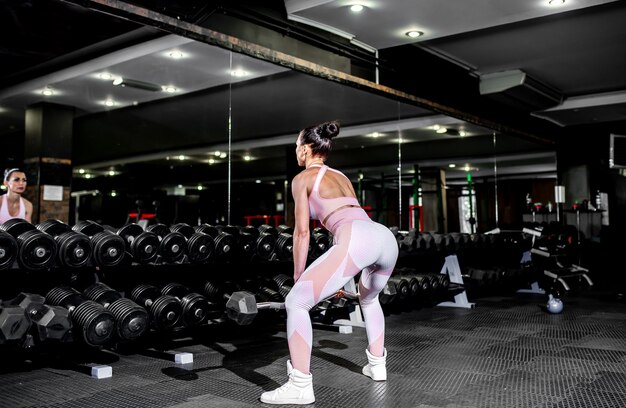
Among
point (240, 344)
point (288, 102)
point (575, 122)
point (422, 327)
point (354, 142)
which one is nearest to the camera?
point (240, 344)

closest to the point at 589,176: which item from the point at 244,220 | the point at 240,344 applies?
the point at 244,220

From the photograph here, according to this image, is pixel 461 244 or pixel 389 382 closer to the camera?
pixel 389 382

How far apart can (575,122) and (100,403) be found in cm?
819

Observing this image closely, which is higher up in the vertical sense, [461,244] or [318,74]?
[318,74]

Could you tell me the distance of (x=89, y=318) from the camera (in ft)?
8.30

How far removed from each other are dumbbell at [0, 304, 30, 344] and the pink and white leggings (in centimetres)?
118

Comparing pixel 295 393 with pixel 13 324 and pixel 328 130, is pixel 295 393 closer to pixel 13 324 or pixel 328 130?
pixel 328 130

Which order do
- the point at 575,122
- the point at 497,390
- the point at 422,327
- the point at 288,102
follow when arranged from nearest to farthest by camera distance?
the point at 497,390 < the point at 422,327 < the point at 288,102 < the point at 575,122

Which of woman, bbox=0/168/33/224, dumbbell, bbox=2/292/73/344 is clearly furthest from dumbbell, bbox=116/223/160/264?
woman, bbox=0/168/33/224

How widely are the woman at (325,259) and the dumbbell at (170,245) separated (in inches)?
42.7

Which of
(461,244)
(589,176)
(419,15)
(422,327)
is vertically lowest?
(422,327)

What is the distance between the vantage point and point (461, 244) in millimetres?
5355

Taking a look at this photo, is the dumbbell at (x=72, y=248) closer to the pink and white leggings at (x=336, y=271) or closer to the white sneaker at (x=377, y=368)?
the pink and white leggings at (x=336, y=271)

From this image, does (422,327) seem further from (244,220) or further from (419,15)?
(419,15)
